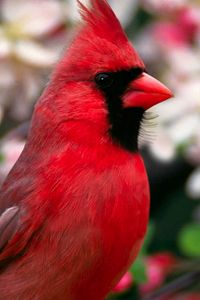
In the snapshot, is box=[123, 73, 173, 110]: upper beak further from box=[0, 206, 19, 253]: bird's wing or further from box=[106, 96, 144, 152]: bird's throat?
box=[0, 206, 19, 253]: bird's wing

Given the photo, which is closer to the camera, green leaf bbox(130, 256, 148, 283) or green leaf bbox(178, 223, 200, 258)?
green leaf bbox(130, 256, 148, 283)

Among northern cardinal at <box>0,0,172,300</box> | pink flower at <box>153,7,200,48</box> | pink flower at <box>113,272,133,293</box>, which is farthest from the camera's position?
pink flower at <box>153,7,200,48</box>

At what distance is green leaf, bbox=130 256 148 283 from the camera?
234 centimetres

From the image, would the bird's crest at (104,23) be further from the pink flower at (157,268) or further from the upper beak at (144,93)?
the pink flower at (157,268)

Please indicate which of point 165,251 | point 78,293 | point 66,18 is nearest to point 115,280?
point 78,293

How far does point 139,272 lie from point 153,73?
78 cm

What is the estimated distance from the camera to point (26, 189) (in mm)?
2080

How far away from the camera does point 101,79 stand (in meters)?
2.07

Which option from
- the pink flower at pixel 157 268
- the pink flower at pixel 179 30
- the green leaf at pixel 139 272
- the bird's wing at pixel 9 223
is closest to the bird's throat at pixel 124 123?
the bird's wing at pixel 9 223

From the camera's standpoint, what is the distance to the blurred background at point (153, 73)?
2439 millimetres

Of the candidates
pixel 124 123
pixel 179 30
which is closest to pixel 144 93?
pixel 124 123

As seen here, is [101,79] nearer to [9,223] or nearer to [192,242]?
[9,223]

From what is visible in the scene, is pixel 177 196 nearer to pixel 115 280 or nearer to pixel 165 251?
pixel 165 251

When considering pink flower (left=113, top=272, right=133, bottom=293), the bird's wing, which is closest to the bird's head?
the bird's wing
